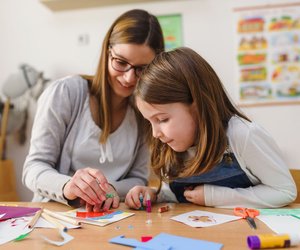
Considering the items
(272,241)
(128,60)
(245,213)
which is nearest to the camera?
(272,241)

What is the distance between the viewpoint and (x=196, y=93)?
90 centimetres

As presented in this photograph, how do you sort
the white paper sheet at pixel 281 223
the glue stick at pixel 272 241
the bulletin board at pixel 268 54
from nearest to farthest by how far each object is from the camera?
the glue stick at pixel 272 241
the white paper sheet at pixel 281 223
the bulletin board at pixel 268 54

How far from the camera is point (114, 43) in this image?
1.17m

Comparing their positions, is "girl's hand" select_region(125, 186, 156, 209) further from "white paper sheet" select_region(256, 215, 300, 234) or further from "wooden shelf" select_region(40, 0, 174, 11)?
"wooden shelf" select_region(40, 0, 174, 11)

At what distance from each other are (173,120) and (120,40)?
0.40m

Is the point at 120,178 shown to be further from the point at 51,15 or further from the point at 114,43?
the point at 51,15

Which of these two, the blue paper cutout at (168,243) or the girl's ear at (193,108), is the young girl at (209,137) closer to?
the girl's ear at (193,108)

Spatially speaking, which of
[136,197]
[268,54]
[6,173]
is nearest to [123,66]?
[136,197]

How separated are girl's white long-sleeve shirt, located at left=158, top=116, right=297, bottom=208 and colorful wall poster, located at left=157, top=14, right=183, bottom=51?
146 cm

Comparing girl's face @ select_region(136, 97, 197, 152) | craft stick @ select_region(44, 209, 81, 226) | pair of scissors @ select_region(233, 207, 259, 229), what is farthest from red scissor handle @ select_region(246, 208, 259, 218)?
craft stick @ select_region(44, 209, 81, 226)

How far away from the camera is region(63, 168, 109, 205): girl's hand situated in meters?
0.86

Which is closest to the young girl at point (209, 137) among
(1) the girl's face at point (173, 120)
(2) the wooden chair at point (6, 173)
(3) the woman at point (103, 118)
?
(1) the girl's face at point (173, 120)

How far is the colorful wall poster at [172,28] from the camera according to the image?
7.41 ft

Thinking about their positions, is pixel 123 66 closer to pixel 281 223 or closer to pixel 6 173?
pixel 281 223
